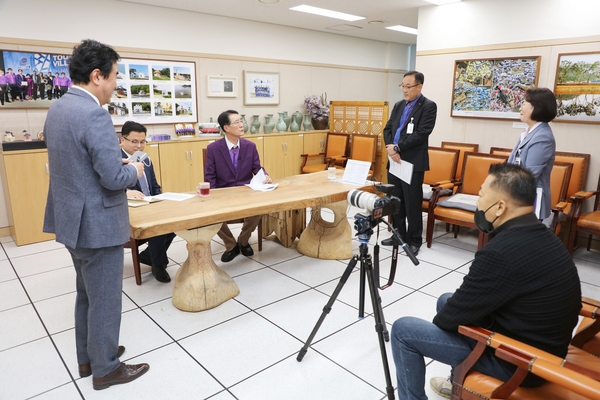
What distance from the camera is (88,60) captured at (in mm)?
1831

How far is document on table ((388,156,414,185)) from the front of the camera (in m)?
3.95

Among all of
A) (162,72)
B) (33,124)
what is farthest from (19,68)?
(162,72)

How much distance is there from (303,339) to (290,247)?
5.56 feet

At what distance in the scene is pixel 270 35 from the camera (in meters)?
6.70

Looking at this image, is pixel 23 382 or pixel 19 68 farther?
pixel 19 68

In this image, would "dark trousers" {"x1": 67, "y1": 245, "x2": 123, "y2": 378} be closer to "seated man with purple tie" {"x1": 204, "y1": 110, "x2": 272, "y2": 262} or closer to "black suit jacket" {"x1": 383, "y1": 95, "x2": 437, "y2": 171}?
"seated man with purple tie" {"x1": 204, "y1": 110, "x2": 272, "y2": 262}

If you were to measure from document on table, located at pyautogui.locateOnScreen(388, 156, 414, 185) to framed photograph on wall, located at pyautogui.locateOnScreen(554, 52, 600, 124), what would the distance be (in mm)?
1851

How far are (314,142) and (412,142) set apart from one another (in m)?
3.53

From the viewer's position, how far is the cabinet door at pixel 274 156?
656 centimetres

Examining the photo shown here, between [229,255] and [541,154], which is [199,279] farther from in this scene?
[541,154]

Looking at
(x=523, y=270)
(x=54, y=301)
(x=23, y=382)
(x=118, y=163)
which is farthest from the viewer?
(x=54, y=301)

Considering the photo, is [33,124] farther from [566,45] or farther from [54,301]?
[566,45]

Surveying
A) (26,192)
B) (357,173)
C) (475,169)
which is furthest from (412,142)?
(26,192)

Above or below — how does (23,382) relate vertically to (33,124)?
below
